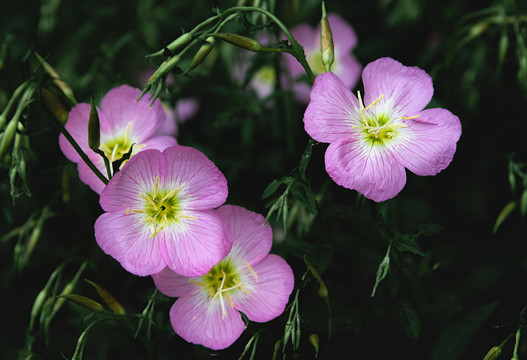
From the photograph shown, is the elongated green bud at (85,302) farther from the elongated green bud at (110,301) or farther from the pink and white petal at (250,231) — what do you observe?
the pink and white petal at (250,231)

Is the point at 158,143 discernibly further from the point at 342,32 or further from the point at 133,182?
the point at 342,32

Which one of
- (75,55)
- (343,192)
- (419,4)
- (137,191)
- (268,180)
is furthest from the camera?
(75,55)

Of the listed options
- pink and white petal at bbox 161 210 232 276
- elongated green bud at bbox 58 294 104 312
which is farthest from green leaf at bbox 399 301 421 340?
elongated green bud at bbox 58 294 104 312

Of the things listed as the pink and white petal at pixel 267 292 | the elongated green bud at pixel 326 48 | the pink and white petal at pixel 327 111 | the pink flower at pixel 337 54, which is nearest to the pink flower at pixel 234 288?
the pink and white petal at pixel 267 292

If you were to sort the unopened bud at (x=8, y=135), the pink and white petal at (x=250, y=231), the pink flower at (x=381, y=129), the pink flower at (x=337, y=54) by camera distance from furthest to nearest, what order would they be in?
the pink flower at (x=337, y=54), the pink and white petal at (x=250, y=231), the pink flower at (x=381, y=129), the unopened bud at (x=8, y=135)

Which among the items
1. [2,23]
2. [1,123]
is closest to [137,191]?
[1,123]

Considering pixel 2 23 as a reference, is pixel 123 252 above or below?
below

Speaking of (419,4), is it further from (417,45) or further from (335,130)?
(335,130)
